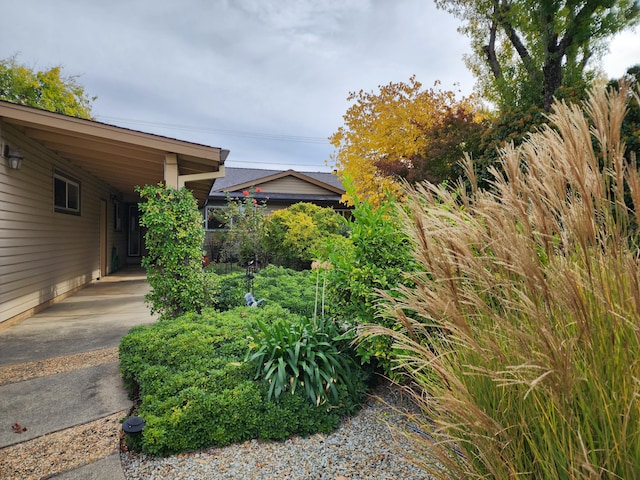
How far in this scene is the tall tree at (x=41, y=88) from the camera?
55.0 ft

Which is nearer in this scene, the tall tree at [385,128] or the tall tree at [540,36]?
the tall tree at [540,36]

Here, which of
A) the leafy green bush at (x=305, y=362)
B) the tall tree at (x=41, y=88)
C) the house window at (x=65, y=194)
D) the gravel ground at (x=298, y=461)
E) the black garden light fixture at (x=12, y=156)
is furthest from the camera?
the tall tree at (x=41, y=88)

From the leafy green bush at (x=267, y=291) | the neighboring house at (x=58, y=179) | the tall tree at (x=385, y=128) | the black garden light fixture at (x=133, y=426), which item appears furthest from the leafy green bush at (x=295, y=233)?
the black garden light fixture at (x=133, y=426)

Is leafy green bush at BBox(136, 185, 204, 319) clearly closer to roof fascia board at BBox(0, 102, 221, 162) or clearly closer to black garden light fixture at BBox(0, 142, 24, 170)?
roof fascia board at BBox(0, 102, 221, 162)

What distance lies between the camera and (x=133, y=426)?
226 cm

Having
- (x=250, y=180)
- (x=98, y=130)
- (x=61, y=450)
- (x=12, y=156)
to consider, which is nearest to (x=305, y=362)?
(x=61, y=450)

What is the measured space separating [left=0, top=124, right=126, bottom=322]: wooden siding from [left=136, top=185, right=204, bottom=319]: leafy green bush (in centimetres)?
219

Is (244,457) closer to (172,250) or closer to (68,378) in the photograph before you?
(68,378)

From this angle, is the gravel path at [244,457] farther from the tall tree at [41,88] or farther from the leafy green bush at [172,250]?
the tall tree at [41,88]

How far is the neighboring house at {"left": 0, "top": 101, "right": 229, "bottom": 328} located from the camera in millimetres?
5031

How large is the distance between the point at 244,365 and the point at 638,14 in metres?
12.5

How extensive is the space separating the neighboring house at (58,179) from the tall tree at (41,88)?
1169cm

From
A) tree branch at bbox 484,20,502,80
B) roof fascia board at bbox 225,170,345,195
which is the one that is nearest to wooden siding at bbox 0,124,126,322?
roof fascia board at bbox 225,170,345,195

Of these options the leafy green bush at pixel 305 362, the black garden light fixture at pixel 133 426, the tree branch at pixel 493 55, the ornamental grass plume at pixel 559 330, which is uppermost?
the tree branch at pixel 493 55
